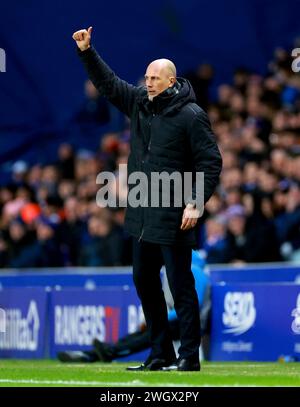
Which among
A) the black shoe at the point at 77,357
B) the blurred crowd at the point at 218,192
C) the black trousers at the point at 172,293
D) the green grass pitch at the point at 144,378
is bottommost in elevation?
the black shoe at the point at 77,357

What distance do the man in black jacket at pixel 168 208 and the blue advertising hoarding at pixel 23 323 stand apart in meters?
6.21

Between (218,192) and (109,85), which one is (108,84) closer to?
(109,85)

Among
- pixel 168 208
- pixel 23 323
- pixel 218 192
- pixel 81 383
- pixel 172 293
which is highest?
pixel 218 192

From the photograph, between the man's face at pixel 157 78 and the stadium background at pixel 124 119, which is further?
the stadium background at pixel 124 119

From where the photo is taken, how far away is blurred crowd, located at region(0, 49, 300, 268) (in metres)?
17.1

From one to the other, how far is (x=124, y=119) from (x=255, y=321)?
10.4 metres

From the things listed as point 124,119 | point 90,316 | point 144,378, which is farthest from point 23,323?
point 124,119

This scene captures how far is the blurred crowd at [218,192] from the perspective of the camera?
1706 cm

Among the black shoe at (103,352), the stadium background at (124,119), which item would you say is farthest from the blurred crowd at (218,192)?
the black shoe at (103,352)

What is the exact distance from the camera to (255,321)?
14.2 metres

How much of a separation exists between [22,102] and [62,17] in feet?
7.36

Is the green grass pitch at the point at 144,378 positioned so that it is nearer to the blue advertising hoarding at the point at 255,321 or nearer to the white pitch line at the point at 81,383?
the white pitch line at the point at 81,383

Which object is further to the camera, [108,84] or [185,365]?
[108,84]
